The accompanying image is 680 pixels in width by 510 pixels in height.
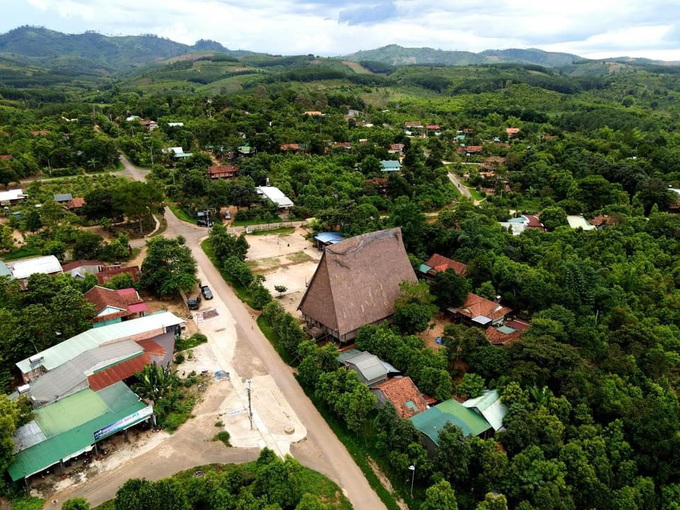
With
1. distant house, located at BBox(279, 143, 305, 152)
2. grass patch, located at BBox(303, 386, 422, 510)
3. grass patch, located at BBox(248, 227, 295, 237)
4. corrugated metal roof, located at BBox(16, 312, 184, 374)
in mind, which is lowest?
grass patch, located at BBox(303, 386, 422, 510)

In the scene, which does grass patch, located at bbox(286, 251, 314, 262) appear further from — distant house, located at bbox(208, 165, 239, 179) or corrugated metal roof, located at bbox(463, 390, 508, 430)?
distant house, located at bbox(208, 165, 239, 179)

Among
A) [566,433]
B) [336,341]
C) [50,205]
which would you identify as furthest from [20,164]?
[566,433]

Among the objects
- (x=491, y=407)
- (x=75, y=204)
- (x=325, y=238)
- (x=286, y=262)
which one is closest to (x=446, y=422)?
(x=491, y=407)

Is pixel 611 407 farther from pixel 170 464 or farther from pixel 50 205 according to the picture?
pixel 50 205

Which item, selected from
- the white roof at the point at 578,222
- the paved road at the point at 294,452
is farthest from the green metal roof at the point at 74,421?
the white roof at the point at 578,222

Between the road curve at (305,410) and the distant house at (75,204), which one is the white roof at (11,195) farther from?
the road curve at (305,410)

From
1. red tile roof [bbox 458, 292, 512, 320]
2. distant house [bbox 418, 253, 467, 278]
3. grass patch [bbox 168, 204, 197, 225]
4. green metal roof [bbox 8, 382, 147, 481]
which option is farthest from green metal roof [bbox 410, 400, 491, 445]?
grass patch [bbox 168, 204, 197, 225]

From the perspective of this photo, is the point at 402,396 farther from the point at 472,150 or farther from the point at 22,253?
the point at 472,150
